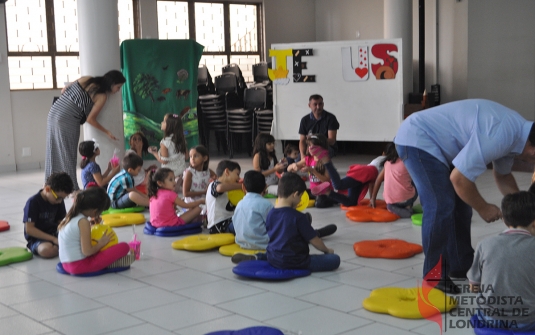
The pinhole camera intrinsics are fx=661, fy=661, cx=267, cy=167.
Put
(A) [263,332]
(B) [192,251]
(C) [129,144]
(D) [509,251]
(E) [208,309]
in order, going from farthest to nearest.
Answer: (C) [129,144], (B) [192,251], (E) [208,309], (A) [263,332], (D) [509,251]

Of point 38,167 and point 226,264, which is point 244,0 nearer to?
point 38,167

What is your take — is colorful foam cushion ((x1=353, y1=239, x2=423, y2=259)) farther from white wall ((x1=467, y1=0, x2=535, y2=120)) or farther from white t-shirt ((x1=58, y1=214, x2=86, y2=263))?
white wall ((x1=467, y1=0, x2=535, y2=120))

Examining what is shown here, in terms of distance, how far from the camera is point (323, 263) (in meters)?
4.40

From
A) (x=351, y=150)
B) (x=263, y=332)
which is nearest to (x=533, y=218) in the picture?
(x=263, y=332)

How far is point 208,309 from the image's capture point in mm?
3775

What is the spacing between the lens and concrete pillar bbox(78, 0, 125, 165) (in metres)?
7.80

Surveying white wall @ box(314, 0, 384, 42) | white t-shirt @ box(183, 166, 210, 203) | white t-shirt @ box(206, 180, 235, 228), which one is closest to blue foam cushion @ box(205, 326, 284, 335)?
white t-shirt @ box(206, 180, 235, 228)

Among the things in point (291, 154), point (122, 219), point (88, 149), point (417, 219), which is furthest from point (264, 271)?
point (291, 154)

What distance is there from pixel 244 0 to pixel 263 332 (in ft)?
35.2

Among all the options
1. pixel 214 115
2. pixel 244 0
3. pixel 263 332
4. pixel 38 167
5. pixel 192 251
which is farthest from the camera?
pixel 244 0

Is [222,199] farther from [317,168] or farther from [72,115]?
[72,115]

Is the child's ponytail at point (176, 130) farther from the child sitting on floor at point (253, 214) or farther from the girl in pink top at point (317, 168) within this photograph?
the child sitting on floor at point (253, 214)

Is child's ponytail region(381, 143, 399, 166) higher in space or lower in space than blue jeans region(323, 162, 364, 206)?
higher

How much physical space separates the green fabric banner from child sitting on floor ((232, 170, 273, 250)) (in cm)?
443
